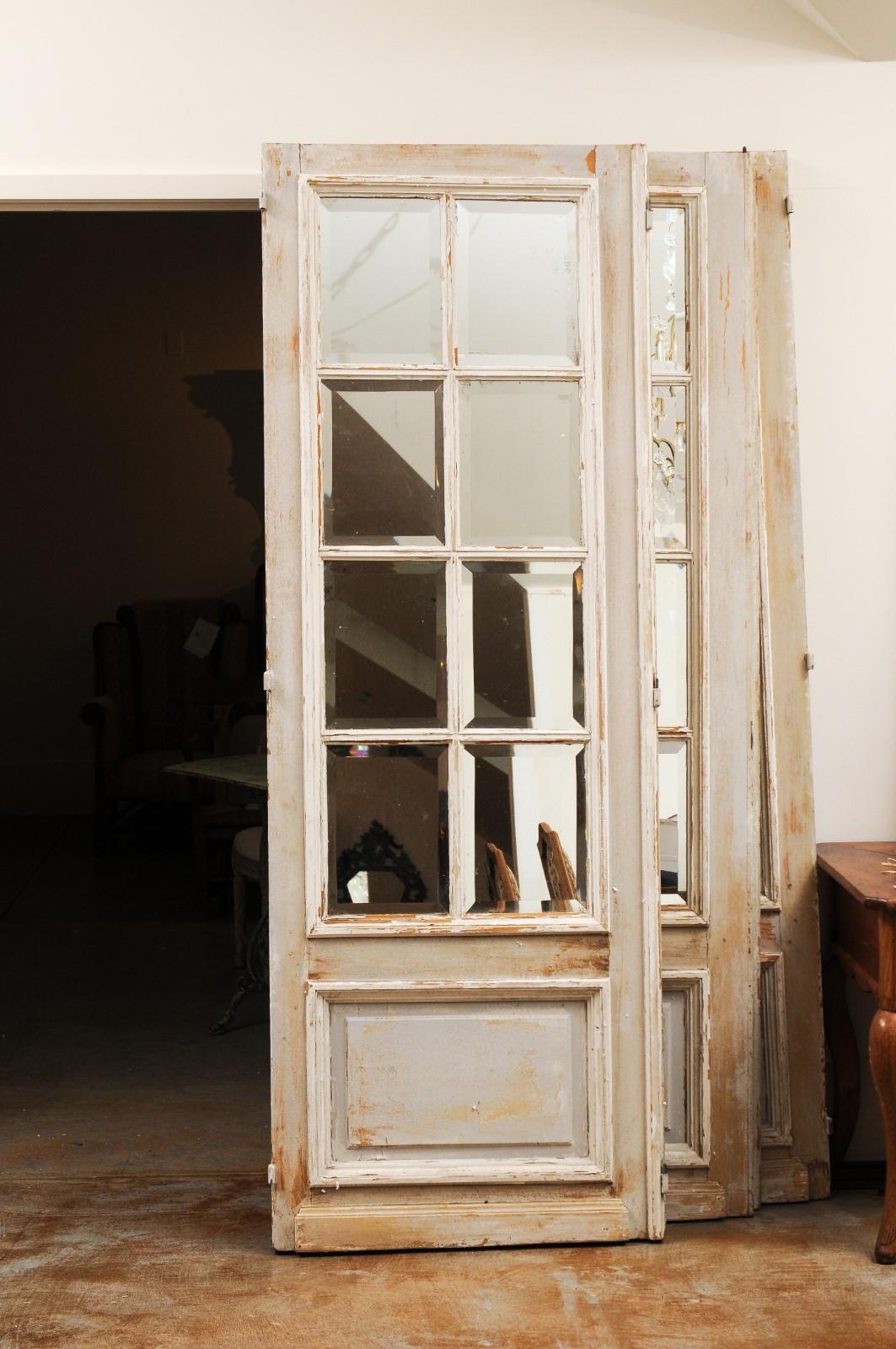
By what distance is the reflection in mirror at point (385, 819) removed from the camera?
2.53m

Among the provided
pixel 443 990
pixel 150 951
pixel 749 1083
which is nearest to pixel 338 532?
pixel 443 990

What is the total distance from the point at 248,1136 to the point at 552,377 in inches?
84.0

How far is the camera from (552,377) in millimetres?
2523

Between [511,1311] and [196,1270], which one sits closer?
[511,1311]

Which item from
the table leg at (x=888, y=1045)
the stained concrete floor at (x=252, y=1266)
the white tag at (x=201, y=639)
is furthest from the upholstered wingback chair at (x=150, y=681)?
the table leg at (x=888, y=1045)

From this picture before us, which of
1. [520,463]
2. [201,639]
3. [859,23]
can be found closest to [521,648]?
[520,463]

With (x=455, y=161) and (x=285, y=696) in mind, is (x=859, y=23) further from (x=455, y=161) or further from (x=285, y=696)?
(x=285, y=696)

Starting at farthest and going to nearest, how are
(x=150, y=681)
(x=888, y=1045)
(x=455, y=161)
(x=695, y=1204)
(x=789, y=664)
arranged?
(x=150, y=681)
(x=789, y=664)
(x=695, y=1204)
(x=455, y=161)
(x=888, y=1045)

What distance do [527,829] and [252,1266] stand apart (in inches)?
42.8

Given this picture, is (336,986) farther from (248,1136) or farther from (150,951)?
(150,951)

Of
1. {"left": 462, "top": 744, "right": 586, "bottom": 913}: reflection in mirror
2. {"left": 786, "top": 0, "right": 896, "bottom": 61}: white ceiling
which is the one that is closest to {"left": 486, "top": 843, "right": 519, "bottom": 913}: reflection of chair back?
{"left": 462, "top": 744, "right": 586, "bottom": 913}: reflection in mirror

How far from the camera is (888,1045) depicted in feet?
7.85

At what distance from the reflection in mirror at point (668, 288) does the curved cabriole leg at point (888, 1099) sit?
4.90ft

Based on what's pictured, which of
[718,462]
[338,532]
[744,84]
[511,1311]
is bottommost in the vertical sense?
[511,1311]
